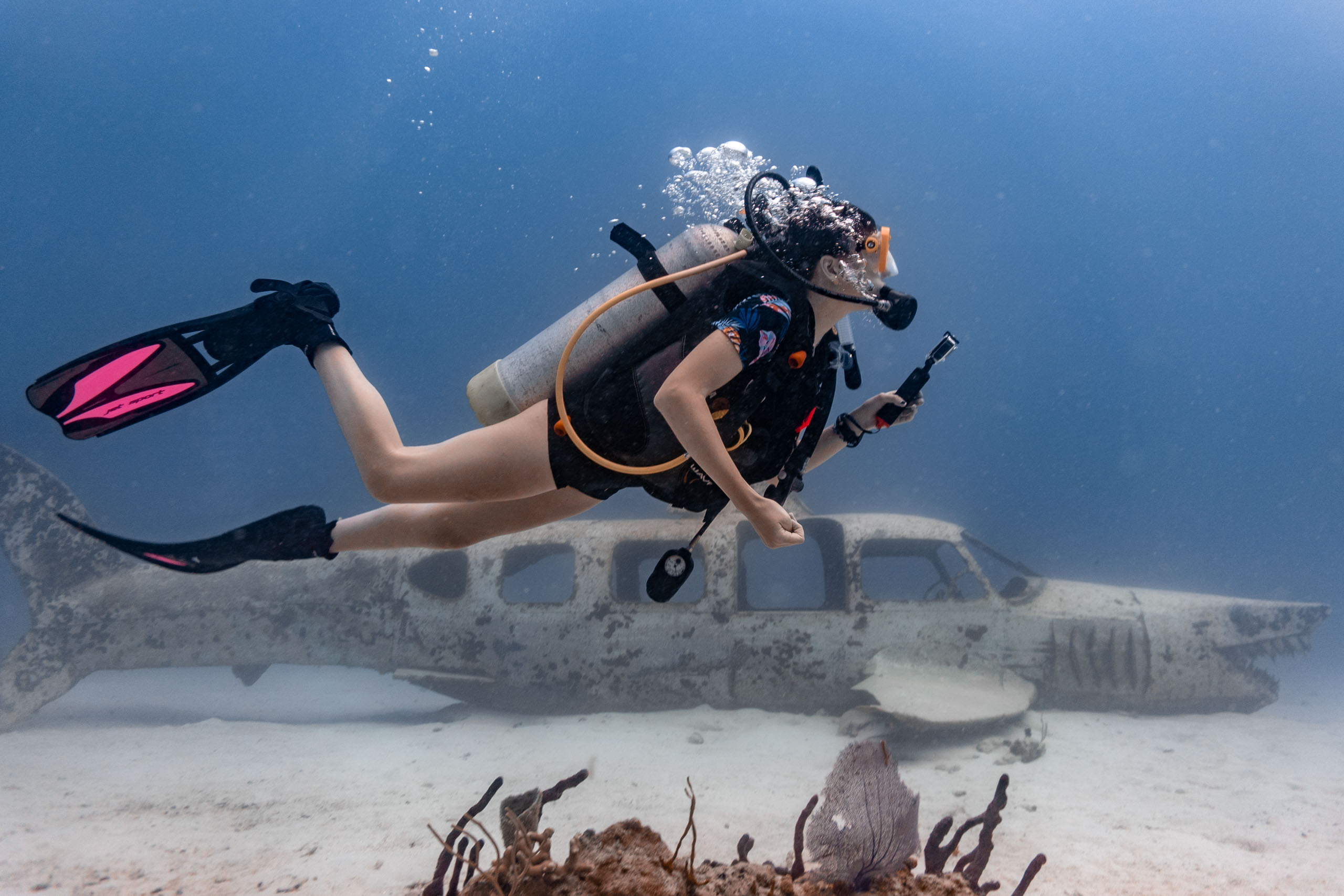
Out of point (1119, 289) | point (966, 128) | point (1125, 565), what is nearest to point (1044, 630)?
point (1125, 565)

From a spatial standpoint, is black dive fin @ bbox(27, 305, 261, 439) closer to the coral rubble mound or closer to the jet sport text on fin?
the jet sport text on fin

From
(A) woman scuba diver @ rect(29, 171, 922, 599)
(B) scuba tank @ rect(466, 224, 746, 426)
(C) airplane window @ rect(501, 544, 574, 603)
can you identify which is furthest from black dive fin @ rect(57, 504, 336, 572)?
(C) airplane window @ rect(501, 544, 574, 603)

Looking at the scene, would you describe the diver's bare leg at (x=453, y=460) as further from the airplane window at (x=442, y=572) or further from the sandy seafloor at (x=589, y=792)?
the airplane window at (x=442, y=572)

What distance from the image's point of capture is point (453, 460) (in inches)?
89.5

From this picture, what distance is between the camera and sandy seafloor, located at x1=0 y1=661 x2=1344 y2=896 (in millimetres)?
3811

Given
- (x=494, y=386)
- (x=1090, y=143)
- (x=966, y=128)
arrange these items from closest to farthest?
(x=494, y=386) → (x=966, y=128) → (x=1090, y=143)

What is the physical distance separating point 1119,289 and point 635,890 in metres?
108

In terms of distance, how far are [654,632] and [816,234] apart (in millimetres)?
5753

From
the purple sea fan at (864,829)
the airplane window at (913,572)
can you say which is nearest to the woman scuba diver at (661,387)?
the purple sea fan at (864,829)

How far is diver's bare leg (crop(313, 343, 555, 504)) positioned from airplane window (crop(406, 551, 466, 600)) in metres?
5.89

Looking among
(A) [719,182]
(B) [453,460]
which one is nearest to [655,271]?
(B) [453,460]

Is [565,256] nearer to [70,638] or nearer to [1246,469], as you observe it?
[70,638]

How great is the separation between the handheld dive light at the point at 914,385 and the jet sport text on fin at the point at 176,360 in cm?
252

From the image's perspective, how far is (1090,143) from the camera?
7619cm
